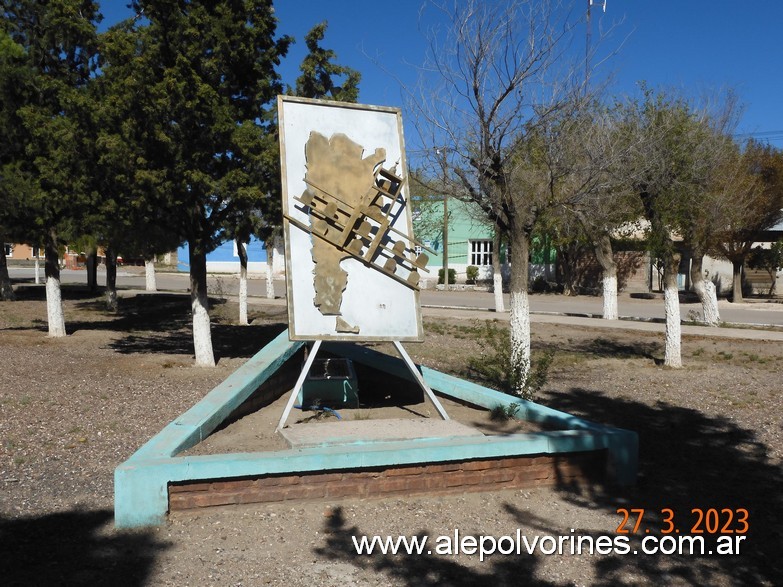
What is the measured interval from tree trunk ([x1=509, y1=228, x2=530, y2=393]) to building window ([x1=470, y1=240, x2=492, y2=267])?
34.3 metres

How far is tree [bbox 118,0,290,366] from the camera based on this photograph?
1099 centimetres

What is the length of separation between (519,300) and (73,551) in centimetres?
603

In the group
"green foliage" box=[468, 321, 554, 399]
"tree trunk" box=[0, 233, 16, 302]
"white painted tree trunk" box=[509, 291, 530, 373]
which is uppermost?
"tree trunk" box=[0, 233, 16, 302]

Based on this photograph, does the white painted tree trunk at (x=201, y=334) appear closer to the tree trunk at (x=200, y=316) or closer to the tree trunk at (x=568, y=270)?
the tree trunk at (x=200, y=316)

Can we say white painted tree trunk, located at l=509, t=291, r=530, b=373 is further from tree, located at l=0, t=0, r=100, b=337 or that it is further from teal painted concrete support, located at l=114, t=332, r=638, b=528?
tree, located at l=0, t=0, r=100, b=337

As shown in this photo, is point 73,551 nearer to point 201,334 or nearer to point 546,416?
point 546,416

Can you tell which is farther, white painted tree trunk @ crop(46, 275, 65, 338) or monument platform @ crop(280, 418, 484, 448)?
white painted tree trunk @ crop(46, 275, 65, 338)

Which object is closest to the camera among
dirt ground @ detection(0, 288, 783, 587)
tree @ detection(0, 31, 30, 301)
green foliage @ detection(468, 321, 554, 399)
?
dirt ground @ detection(0, 288, 783, 587)

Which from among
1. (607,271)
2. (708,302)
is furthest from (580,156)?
(607,271)

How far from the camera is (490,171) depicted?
9.37 metres

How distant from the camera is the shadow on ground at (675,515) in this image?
4723 millimetres

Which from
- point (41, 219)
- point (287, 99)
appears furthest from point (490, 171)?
point (41, 219)

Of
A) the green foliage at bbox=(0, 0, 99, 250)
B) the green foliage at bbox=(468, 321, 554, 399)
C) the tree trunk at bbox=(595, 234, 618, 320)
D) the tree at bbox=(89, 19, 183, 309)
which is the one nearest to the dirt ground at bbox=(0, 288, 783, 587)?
the green foliage at bbox=(468, 321, 554, 399)

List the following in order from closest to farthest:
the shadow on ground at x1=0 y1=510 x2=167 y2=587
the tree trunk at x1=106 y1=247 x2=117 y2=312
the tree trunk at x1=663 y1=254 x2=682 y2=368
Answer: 1. the shadow on ground at x1=0 y1=510 x2=167 y2=587
2. the tree trunk at x1=663 y1=254 x2=682 y2=368
3. the tree trunk at x1=106 y1=247 x2=117 y2=312
